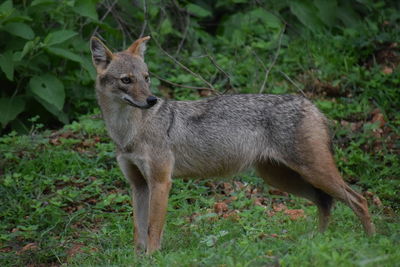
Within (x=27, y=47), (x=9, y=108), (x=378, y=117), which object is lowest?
(x=9, y=108)

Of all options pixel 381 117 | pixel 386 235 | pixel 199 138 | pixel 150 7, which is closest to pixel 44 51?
pixel 150 7

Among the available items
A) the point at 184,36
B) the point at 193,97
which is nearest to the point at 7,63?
the point at 193,97

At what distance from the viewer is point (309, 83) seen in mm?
12008

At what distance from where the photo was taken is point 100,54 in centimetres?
801

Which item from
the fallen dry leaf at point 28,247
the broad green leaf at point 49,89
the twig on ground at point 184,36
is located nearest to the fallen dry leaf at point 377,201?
the fallen dry leaf at point 28,247

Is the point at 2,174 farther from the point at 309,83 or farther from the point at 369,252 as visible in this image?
the point at 369,252

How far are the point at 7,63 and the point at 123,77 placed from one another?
353 cm

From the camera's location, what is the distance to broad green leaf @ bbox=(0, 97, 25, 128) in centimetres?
1093

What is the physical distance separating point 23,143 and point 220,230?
383 centimetres

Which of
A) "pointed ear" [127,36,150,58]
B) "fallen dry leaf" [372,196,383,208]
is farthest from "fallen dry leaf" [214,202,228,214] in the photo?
"pointed ear" [127,36,150,58]

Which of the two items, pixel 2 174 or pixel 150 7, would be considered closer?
pixel 2 174

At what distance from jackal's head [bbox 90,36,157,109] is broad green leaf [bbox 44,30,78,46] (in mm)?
2695

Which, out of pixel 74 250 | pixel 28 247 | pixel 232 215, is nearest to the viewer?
pixel 74 250

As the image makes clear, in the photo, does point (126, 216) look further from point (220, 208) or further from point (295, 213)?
point (295, 213)
